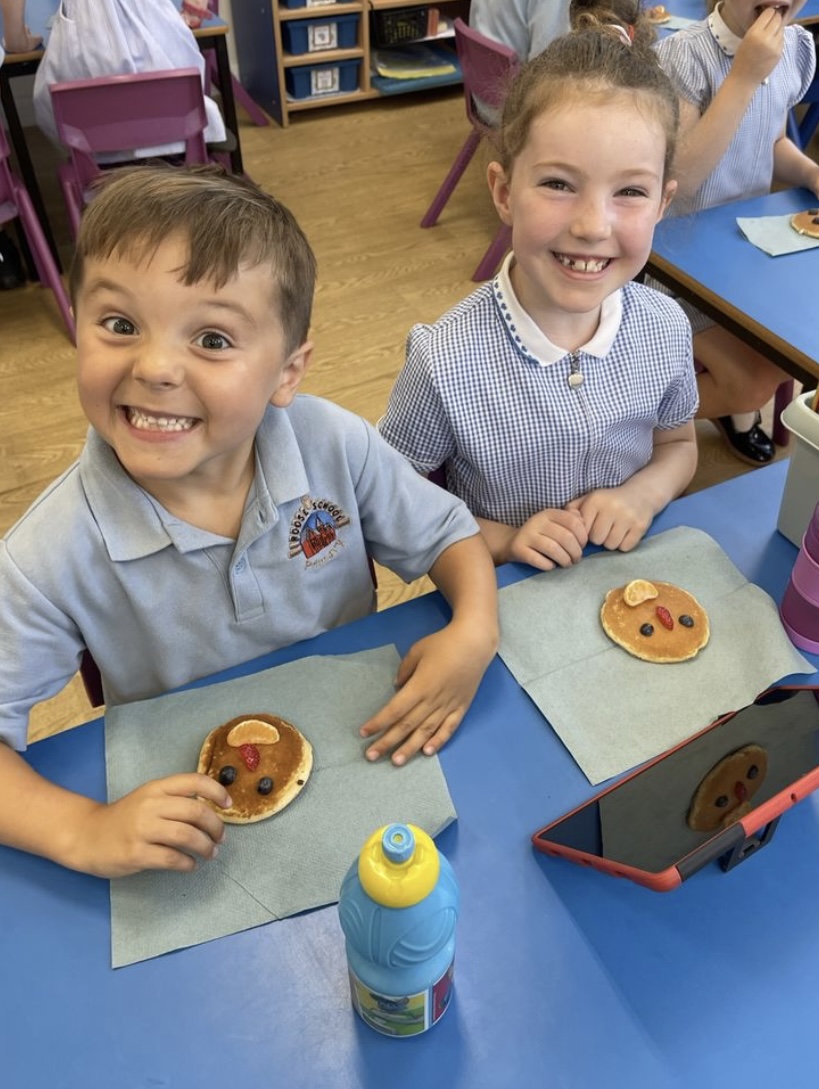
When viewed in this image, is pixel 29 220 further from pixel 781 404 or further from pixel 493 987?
pixel 493 987

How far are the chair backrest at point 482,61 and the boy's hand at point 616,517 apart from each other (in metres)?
1.74

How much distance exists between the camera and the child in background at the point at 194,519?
750 millimetres

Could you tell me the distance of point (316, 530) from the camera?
100cm

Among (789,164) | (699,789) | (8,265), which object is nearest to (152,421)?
(699,789)

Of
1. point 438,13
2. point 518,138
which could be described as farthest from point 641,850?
Result: point 438,13

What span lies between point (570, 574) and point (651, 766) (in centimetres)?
30

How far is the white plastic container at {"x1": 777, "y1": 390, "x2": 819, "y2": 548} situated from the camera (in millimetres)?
979

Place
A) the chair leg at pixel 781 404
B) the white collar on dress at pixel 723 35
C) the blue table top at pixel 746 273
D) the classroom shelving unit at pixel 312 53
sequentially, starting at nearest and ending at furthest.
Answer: the blue table top at pixel 746 273, the white collar on dress at pixel 723 35, the chair leg at pixel 781 404, the classroom shelving unit at pixel 312 53

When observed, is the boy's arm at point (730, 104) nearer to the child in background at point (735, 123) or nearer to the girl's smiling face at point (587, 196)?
the child in background at point (735, 123)

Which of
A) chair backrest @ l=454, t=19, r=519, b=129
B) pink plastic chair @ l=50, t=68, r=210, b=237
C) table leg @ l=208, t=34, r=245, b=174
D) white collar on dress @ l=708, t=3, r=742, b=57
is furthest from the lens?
table leg @ l=208, t=34, r=245, b=174

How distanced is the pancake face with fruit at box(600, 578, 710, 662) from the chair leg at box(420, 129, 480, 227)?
2.59 meters

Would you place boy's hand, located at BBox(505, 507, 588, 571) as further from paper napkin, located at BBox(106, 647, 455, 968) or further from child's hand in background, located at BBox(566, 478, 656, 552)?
paper napkin, located at BBox(106, 647, 455, 968)

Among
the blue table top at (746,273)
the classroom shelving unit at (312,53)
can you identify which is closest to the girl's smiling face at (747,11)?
the blue table top at (746,273)

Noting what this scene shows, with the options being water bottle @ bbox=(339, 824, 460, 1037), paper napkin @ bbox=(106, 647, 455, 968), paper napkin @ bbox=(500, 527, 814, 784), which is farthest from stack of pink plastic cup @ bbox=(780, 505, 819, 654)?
water bottle @ bbox=(339, 824, 460, 1037)
